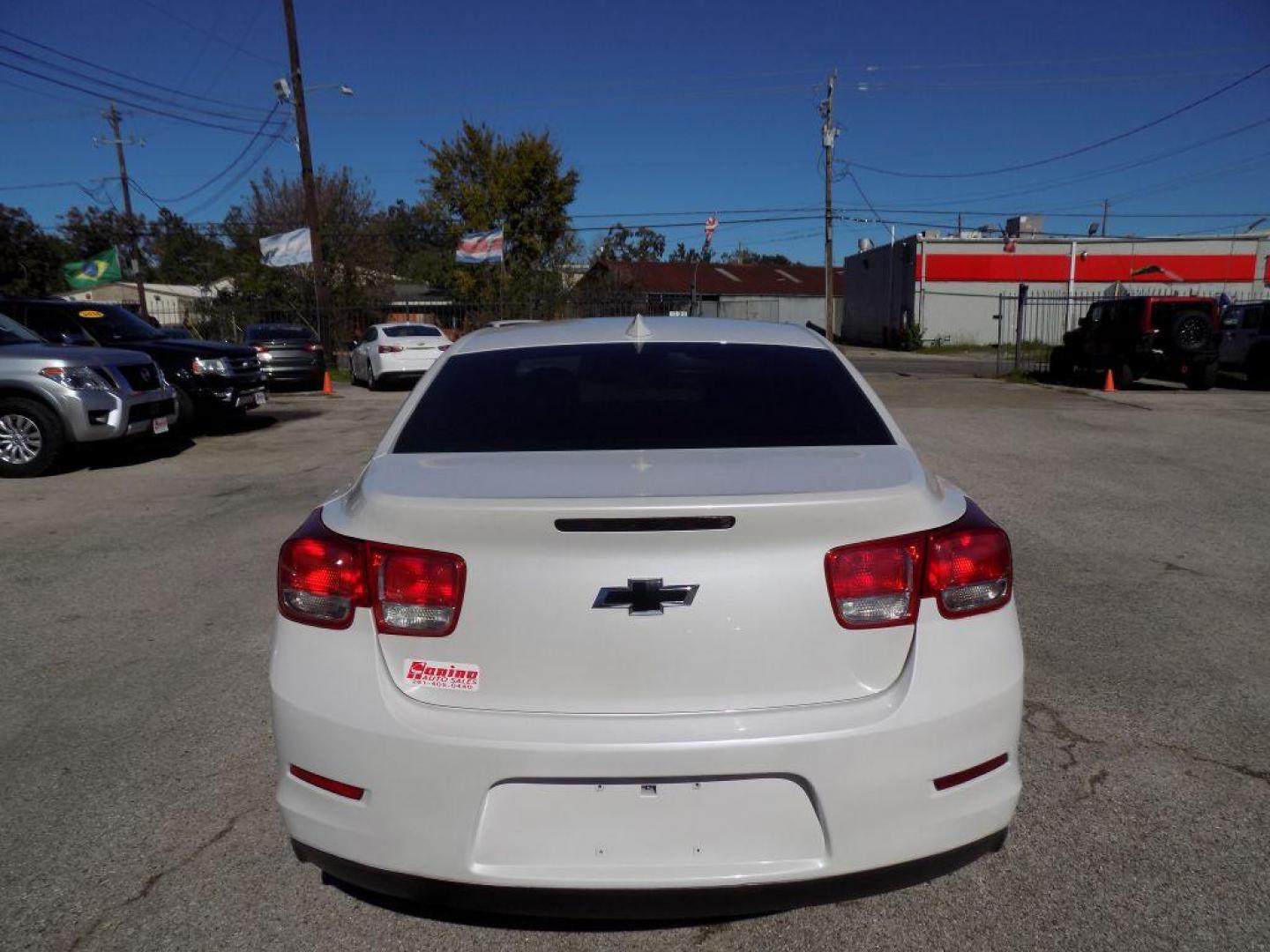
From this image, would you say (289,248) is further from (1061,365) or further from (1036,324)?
(1036,324)

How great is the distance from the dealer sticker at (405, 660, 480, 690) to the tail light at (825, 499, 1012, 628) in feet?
2.70

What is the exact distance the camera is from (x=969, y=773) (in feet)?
6.95

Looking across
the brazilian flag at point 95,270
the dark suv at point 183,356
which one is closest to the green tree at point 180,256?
the brazilian flag at point 95,270

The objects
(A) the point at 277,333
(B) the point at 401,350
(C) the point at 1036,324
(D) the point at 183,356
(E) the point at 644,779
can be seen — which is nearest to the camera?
(E) the point at 644,779

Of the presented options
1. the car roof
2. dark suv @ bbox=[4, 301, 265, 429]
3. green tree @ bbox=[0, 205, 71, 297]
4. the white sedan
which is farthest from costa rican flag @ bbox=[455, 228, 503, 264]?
green tree @ bbox=[0, 205, 71, 297]

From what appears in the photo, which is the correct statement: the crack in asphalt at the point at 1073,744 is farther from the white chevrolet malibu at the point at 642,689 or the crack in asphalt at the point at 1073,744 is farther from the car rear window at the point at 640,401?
the car rear window at the point at 640,401

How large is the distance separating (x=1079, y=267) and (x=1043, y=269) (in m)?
1.60

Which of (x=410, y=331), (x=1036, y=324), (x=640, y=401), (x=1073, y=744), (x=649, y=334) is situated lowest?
(x=1073, y=744)

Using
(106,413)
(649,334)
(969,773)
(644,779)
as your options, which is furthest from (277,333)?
(969,773)

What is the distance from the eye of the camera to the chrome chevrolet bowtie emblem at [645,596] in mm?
2006

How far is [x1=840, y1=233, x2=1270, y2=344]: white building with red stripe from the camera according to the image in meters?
42.5

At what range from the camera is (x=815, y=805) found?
1995 millimetres

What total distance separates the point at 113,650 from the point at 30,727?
2.90 feet

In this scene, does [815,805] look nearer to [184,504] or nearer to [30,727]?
[30,727]
